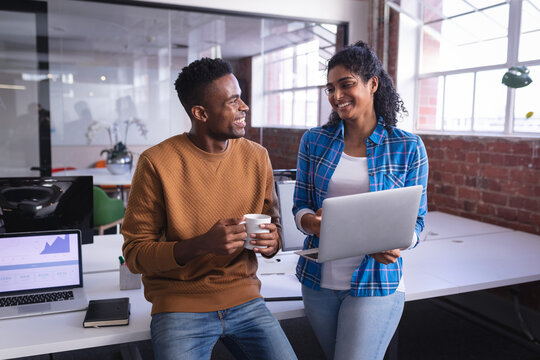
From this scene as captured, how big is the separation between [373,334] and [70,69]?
12.1ft

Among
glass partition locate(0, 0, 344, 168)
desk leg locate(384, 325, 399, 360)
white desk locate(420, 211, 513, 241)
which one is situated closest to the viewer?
desk leg locate(384, 325, 399, 360)

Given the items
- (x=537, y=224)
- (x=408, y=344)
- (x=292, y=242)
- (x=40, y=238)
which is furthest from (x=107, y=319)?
(x=537, y=224)

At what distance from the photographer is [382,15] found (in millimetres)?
4359

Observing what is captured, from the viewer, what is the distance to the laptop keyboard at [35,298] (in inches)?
62.4

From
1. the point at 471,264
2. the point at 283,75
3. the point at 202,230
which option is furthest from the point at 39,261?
the point at 283,75

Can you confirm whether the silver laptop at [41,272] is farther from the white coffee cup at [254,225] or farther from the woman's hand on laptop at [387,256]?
the woman's hand on laptop at [387,256]

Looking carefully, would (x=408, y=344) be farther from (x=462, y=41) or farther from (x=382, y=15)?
(x=382, y=15)

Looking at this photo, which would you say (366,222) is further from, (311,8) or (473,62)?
(311,8)

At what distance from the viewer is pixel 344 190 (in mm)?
1568

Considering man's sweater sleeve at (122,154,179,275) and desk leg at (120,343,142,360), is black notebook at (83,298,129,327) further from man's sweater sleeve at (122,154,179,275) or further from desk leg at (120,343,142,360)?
desk leg at (120,343,142,360)

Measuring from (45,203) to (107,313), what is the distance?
0.66 m

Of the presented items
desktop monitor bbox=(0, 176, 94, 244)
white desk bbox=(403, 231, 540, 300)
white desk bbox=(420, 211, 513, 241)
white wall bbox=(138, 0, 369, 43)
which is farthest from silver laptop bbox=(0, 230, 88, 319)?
white wall bbox=(138, 0, 369, 43)

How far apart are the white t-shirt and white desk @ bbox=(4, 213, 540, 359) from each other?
8.5 inches

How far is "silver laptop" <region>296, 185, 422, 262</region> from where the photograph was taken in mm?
1290
